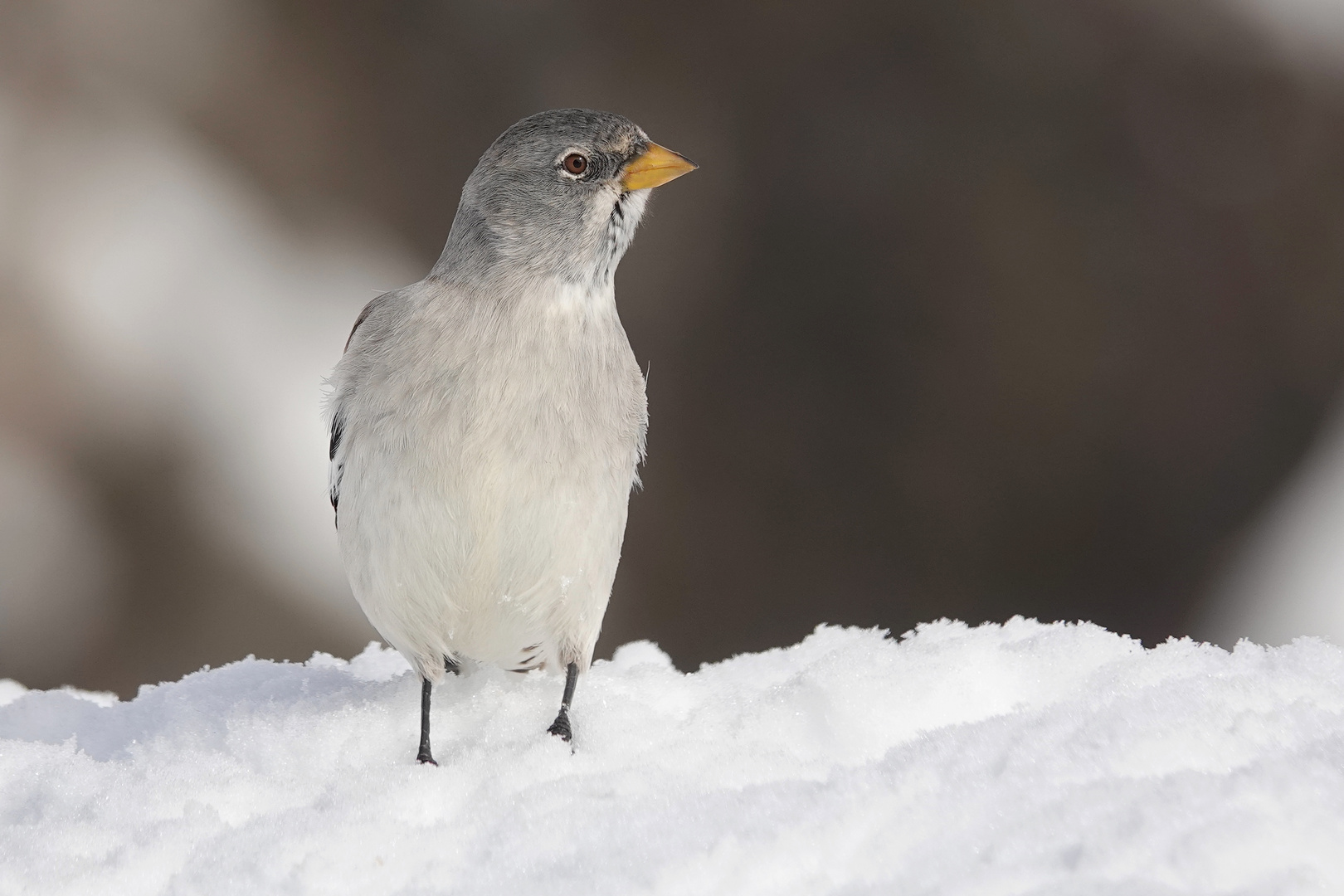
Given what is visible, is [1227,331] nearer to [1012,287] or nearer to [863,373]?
[1012,287]

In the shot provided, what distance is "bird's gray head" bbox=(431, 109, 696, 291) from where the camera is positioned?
3639 millimetres

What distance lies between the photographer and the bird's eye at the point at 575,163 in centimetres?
371

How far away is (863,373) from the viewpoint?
8.55 metres

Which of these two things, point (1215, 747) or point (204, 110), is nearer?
point (1215, 747)

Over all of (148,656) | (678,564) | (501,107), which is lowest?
(148,656)

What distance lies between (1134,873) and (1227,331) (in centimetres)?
738

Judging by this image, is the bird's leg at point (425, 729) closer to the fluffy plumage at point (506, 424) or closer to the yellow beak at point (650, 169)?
the fluffy plumage at point (506, 424)

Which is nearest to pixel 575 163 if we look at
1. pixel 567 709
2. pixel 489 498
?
pixel 489 498

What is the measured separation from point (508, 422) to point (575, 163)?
102 cm

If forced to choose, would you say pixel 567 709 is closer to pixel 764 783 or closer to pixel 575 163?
pixel 764 783

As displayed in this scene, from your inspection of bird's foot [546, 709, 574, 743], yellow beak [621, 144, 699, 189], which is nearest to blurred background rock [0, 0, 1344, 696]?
yellow beak [621, 144, 699, 189]

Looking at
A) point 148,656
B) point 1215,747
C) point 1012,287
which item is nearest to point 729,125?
point 1012,287

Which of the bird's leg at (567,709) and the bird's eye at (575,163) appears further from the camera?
the bird's eye at (575,163)

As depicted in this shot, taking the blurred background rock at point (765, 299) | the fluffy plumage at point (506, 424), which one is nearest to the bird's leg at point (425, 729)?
the fluffy plumage at point (506, 424)
